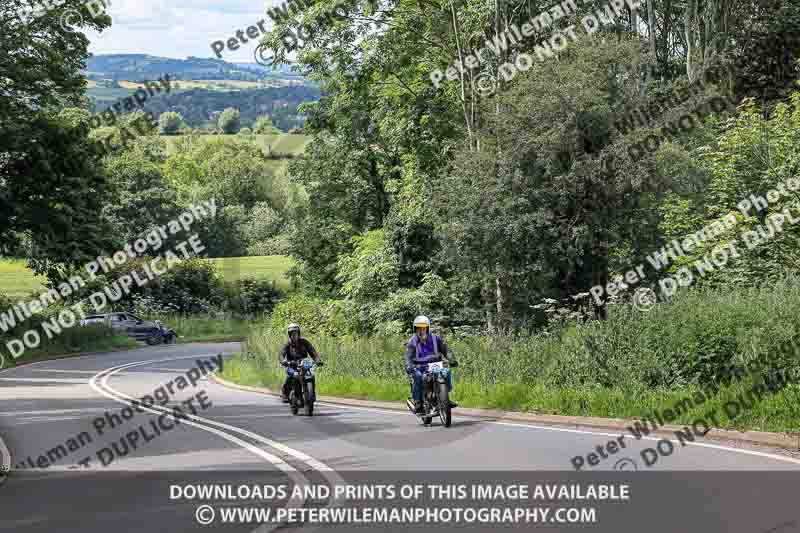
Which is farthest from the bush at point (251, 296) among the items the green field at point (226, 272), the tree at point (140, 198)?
the tree at point (140, 198)

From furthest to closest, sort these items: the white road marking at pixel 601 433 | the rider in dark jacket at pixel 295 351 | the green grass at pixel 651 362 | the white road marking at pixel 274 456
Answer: the rider in dark jacket at pixel 295 351
the green grass at pixel 651 362
the white road marking at pixel 601 433
the white road marking at pixel 274 456

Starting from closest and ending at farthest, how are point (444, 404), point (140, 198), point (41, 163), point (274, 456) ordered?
1. point (274, 456)
2. point (444, 404)
3. point (41, 163)
4. point (140, 198)

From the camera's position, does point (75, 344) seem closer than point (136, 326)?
Yes

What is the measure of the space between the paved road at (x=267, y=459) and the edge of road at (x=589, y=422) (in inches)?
18.8

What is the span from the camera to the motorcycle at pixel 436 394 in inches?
687

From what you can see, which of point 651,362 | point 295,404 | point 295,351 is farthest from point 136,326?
point 651,362

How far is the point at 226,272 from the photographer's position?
3329 inches

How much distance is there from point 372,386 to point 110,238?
13.2 metres

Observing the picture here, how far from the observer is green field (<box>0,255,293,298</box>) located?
78.0 metres

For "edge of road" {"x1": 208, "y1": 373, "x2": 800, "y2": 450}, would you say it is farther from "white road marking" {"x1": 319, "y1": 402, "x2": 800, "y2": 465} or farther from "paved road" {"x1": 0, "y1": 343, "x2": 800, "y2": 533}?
"paved road" {"x1": 0, "y1": 343, "x2": 800, "y2": 533}

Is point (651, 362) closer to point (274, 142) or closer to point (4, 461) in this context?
point (4, 461)

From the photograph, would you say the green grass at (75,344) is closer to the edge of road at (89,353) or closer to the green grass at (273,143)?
the edge of road at (89,353)

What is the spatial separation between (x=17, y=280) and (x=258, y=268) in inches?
806

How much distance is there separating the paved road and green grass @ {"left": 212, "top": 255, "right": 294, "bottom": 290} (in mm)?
55282
